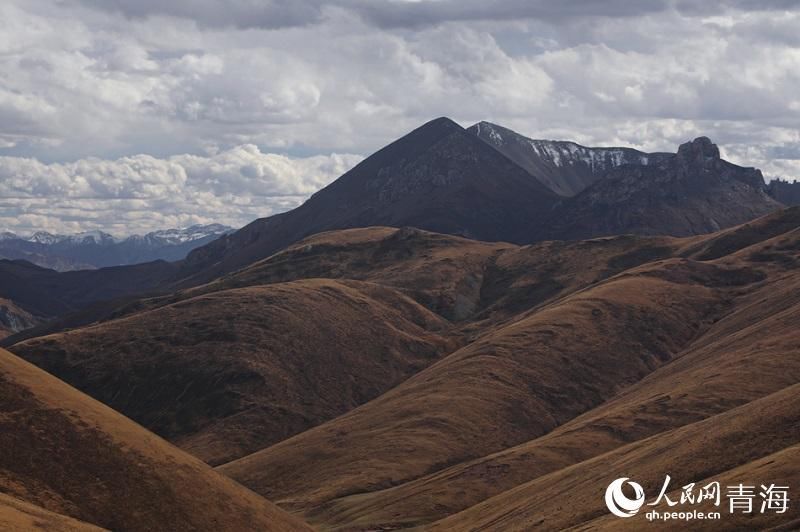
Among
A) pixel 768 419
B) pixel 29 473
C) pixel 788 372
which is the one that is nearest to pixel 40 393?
pixel 29 473

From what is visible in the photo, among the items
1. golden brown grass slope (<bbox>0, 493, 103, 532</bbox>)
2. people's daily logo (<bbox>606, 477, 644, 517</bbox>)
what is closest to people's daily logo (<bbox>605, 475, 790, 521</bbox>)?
people's daily logo (<bbox>606, 477, 644, 517</bbox>)

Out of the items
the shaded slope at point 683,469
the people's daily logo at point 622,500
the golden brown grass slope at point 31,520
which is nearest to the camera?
the golden brown grass slope at point 31,520

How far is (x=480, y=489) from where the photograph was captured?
581ft

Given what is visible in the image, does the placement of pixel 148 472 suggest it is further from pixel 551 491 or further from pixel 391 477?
pixel 391 477

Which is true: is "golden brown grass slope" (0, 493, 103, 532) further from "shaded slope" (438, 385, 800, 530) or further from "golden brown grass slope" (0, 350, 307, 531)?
"shaded slope" (438, 385, 800, 530)

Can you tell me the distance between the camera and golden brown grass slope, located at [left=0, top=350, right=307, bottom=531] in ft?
377

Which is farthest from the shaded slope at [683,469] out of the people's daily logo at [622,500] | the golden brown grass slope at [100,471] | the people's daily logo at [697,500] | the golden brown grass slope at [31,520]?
the golden brown grass slope at [31,520]

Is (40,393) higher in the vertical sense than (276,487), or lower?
higher

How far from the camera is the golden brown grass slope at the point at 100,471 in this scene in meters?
115

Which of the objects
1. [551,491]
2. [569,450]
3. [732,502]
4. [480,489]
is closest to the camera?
[732,502]

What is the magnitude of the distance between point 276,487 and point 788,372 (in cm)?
10442

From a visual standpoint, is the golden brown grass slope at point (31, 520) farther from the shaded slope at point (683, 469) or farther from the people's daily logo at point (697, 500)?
the people's daily logo at point (697, 500)

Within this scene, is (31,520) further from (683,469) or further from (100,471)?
(683,469)

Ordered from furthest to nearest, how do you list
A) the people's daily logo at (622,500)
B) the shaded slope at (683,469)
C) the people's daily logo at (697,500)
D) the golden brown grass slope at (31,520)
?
the people's daily logo at (622,500) → the shaded slope at (683,469) → the people's daily logo at (697,500) → the golden brown grass slope at (31,520)
